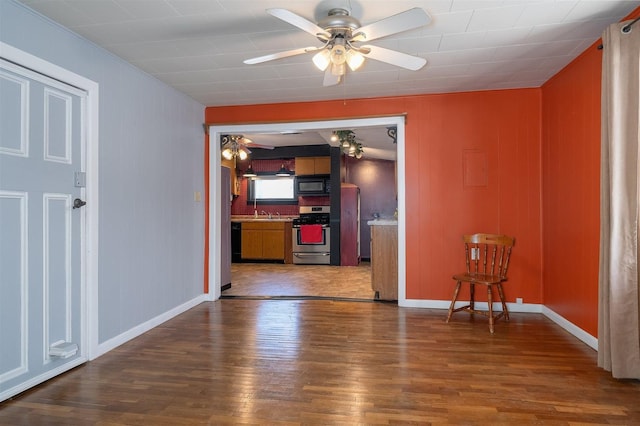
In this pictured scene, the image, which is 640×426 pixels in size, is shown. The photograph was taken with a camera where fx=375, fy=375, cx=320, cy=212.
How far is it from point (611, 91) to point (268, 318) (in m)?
3.17

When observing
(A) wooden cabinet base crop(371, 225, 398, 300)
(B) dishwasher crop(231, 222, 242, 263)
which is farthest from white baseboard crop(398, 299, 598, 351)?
(B) dishwasher crop(231, 222, 242, 263)

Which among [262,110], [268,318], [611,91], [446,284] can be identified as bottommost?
[268,318]

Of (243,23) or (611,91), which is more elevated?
(243,23)

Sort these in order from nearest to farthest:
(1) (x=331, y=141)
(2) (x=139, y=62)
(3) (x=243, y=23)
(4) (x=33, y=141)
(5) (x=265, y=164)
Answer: (4) (x=33, y=141) < (3) (x=243, y=23) < (2) (x=139, y=62) < (1) (x=331, y=141) < (5) (x=265, y=164)

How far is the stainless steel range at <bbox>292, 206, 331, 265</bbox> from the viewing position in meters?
7.11

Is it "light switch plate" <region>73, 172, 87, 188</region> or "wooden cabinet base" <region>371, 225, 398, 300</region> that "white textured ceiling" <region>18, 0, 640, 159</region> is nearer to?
"light switch plate" <region>73, 172, 87, 188</region>

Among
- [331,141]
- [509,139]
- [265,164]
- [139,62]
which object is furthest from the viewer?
[265,164]

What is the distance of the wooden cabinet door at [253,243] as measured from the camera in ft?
24.5

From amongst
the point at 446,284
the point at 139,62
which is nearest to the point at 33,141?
the point at 139,62

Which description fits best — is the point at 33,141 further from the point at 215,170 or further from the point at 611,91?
the point at 611,91

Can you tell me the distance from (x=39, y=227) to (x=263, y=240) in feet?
17.2

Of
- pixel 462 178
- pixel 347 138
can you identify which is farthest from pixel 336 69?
pixel 347 138

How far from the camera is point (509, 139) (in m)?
3.86

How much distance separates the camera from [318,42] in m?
2.74
